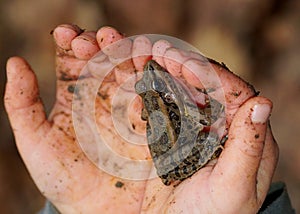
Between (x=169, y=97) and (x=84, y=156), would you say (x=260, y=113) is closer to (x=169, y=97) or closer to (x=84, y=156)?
(x=169, y=97)

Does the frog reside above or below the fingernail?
below

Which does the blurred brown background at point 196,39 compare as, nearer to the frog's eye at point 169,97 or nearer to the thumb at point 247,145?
the frog's eye at point 169,97

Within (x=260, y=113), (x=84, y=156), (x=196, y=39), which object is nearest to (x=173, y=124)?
(x=84, y=156)

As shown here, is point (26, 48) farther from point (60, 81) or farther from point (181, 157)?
point (181, 157)

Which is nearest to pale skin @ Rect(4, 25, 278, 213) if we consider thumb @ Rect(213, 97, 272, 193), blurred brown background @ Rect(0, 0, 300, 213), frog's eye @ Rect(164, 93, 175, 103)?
thumb @ Rect(213, 97, 272, 193)

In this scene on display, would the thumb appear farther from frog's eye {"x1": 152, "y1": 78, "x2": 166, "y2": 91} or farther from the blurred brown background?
the blurred brown background

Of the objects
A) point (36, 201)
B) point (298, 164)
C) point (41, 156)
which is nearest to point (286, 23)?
point (298, 164)

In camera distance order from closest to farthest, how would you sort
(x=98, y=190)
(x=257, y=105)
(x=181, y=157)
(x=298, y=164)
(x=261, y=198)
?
(x=257, y=105) → (x=261, y=198) → (x=181, y=157) → (x=98, y=190) → (x=298, y=164)

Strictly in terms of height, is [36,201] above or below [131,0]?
below
